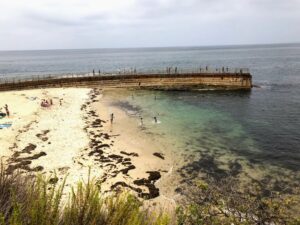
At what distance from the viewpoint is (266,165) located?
25141mm

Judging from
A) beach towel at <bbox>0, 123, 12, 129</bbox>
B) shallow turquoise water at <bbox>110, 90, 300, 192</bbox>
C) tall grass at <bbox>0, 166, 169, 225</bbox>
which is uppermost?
tall grass at <bbox>0, 166, 169, 225</bbox>

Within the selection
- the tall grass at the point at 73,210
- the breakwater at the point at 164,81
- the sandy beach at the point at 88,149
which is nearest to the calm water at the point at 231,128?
the sandy beach at the point at 88,149

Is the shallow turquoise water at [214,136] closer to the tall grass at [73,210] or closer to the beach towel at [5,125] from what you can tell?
the tall grass at [73,210]

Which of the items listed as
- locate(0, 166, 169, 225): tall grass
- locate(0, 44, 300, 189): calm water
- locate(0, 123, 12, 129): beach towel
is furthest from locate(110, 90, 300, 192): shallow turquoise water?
locate(0, 123, 12, 129): beach towel

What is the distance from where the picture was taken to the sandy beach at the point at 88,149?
72.1 ft

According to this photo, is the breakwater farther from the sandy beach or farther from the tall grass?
the tall grass

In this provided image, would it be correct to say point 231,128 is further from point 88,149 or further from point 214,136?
point 88,149

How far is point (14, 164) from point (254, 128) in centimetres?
2849

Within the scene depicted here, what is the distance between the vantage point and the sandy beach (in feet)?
72.1

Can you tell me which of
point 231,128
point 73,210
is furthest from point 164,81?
point 73,210

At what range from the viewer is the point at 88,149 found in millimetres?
28250

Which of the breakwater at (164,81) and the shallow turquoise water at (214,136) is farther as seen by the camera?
the breakwater at (164,81)

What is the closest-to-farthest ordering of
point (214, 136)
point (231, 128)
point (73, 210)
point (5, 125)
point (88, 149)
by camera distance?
point (73, 210)
point (88, 149)
point (214, 136)
point (5, 125)
point (231, 128)

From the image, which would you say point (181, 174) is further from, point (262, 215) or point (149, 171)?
point (262, 215)
